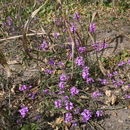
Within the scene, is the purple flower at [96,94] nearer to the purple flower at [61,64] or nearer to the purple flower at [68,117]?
the purple flower at [68,117]

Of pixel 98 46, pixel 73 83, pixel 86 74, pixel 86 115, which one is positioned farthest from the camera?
pixel 98 46

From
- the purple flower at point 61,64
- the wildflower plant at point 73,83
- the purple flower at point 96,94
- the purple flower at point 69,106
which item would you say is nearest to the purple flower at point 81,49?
the wildflower plant at point 73,83

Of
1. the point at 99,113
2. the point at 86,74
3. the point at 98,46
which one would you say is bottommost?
the point at 99,113

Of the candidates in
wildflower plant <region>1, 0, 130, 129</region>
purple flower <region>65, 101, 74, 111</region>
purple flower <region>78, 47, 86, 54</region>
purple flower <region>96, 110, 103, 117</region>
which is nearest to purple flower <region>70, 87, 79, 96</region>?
wildflower plant <region>1, 0, 130, 129</region>

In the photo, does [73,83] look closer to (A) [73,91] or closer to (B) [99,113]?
(A) [73,91]

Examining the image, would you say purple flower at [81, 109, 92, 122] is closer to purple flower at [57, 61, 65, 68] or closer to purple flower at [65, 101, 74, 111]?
purple flower at [65, 101, 74, 111]

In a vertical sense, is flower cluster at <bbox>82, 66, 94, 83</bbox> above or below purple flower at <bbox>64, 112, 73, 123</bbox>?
above

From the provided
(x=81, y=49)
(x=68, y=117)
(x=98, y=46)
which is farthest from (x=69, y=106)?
(x=98, y=46)

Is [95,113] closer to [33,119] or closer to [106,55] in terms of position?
[33,119]

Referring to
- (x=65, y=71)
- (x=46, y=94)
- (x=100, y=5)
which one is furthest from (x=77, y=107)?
(x=100, y=5)

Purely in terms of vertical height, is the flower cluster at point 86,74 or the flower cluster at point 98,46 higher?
the flower cluster at point 98,46

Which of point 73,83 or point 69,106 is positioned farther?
point 73,83
